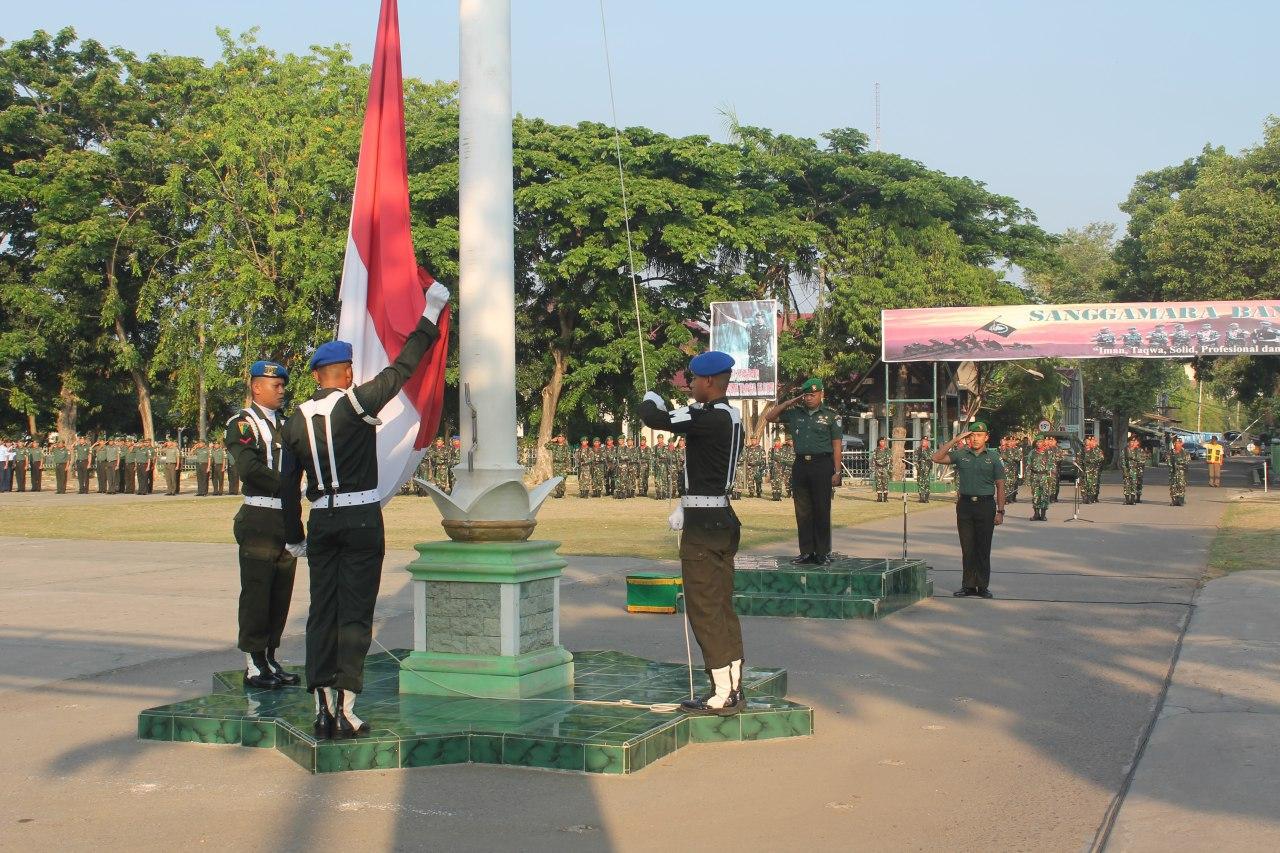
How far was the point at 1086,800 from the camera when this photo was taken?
5.68 metres

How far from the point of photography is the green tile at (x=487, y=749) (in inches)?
245

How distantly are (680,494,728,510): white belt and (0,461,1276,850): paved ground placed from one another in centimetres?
131

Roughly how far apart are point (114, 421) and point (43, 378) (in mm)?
9573

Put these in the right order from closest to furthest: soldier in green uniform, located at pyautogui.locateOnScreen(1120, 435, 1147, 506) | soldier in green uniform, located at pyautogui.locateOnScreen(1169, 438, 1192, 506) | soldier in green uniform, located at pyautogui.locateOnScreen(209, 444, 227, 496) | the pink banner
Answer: soldier in green uniform, located at pyautogui.locateOnScreen(1169, 438, 1192, 506)
soldier in green uniform, located at pyautogui.locateOnScreen(1120, 435, 1147, 506)
the pink banner
soldier in green uniform, located at pyautogui.locateOnScreen(209, 444, 227, 496)

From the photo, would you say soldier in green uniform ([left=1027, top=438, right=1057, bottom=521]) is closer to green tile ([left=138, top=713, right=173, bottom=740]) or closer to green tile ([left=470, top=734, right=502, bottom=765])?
green tile ([left=470, top=734, right=502, bottom=765])

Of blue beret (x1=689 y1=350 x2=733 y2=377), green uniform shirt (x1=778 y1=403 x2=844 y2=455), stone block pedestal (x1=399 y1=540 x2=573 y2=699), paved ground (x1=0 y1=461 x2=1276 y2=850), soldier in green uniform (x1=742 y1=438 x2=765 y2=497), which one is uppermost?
blue beret (x1=689 y1=350 x2=733 y2=377)

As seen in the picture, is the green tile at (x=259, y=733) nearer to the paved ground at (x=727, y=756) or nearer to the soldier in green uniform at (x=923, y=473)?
the paved ground at (x=727, y=756)

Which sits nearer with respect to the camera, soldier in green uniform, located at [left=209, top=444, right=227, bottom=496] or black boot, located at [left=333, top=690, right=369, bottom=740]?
black boot, located at [left=333, top=690, right=369, bottom=740]

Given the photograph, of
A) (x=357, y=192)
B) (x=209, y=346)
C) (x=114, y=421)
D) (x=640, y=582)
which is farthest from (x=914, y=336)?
(x=114, y=421)

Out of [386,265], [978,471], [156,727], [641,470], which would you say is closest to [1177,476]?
Answer: [641,470]

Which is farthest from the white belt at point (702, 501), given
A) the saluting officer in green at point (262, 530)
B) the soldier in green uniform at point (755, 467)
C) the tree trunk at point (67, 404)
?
the tree trunk at point (67, 404)

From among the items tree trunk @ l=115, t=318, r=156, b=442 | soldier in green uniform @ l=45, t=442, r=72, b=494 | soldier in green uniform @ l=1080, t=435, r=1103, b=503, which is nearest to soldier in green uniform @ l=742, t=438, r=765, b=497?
soldier in green uniform @ l=1080, t=435, r=1103, b=503

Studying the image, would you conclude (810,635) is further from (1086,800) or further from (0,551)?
(0,551)

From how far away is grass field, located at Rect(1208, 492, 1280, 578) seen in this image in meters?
16.3
